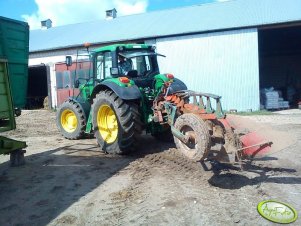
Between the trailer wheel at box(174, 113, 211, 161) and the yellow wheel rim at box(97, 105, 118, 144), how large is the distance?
104 inches

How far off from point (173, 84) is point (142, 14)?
16.5m

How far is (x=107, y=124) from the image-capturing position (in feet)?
25.4

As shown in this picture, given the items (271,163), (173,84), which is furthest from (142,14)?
(271,163)

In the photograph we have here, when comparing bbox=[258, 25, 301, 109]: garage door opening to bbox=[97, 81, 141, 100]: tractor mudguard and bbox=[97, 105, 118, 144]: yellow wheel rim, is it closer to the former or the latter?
bbox=[97, 105, 118, 144]: yellow wheel rim

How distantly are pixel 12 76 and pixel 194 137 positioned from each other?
11.4 feet

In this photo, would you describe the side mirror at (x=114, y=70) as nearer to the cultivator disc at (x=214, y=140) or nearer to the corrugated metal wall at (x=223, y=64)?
the cultivator disc at (x=214, y=140)

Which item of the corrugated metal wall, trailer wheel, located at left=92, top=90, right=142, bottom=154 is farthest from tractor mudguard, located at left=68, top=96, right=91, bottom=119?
the corrugated metal wall

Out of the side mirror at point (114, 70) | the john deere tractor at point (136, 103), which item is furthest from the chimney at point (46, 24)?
the side mirror at point (114, 70)

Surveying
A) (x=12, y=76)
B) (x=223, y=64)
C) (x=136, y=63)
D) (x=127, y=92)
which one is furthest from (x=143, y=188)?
(x=223, y=64)

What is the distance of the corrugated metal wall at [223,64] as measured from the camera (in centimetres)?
→ 1524

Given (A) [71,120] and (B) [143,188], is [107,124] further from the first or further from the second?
(B) [143,188]

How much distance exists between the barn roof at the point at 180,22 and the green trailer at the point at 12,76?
10.8 m

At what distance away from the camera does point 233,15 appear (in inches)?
669

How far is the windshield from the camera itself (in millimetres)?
7473
